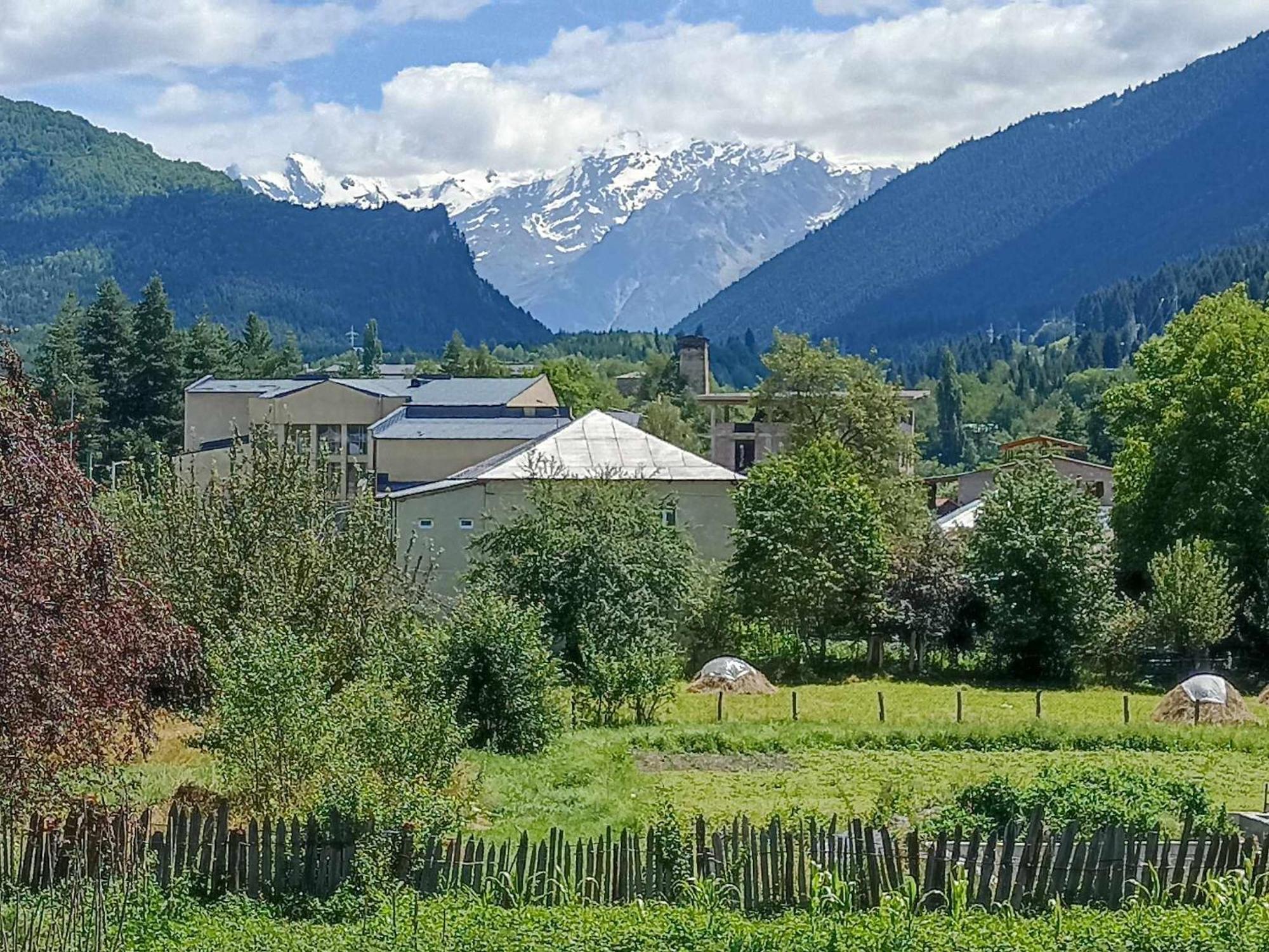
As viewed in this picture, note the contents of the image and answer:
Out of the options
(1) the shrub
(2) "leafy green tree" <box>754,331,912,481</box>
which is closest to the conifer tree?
(2) "leafy green tree" <box>754,331,912,481</box>

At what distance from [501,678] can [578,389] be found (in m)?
90.9

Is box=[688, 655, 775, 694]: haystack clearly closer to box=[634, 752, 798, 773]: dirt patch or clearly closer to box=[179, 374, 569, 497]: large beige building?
box=[634, 752, 798, 773]: dirt patch

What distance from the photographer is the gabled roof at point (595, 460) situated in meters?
45.0

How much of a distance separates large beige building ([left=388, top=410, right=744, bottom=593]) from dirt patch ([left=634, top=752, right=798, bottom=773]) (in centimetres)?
1646

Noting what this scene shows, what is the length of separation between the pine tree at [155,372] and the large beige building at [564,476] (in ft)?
148

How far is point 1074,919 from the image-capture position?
12.9 metres

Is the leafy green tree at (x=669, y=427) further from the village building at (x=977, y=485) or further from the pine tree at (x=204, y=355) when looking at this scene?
the pine tree at (x=204, y=355)

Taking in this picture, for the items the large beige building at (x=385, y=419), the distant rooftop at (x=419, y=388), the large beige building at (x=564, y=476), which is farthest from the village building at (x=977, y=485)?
the distant rooftop at (x=419, y=388)

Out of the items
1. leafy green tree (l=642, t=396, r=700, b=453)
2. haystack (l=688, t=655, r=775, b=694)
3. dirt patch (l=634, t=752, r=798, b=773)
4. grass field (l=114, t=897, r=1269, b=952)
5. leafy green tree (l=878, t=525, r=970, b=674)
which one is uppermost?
leafy green tree (l=642, t=396, r=700, b=453)

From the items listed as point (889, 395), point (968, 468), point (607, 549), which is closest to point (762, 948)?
point (607, 549)

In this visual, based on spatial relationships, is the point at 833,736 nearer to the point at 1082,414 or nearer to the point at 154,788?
the point at 154,788

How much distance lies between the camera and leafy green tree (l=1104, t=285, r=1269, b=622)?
136 feet

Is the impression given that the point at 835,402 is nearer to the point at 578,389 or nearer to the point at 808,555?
the point at 808,555

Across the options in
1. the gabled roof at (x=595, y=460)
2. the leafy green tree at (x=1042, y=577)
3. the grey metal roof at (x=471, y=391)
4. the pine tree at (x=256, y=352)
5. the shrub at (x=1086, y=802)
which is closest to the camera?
the shrub at (x=1086, y=802)
